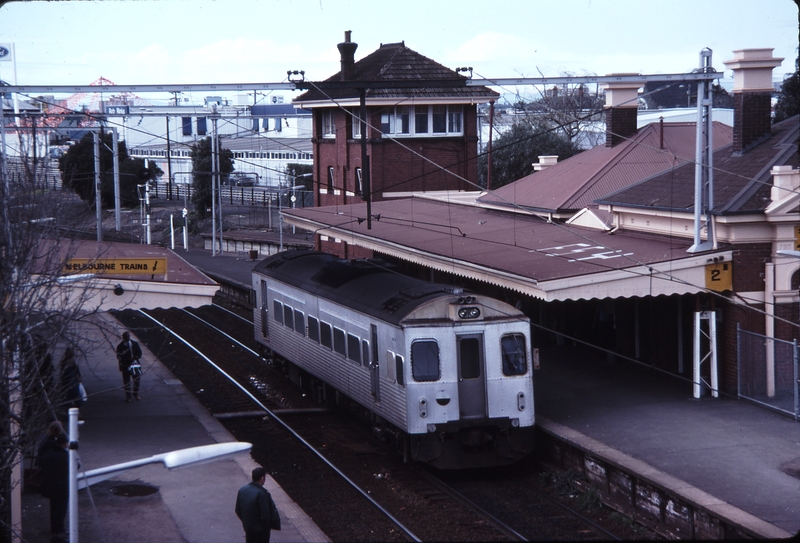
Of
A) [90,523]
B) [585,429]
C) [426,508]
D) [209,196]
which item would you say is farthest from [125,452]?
[209,196]

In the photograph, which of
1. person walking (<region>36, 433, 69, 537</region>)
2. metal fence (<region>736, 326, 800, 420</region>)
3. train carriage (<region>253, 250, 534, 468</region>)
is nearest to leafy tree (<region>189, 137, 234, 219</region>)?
train carriage (<region>253, 250, 534, 468</region>)

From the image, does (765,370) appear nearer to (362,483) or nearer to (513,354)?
(513,354)

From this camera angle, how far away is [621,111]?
86.7 feet

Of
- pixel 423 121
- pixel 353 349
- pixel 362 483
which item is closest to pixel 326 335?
pixel 353 349

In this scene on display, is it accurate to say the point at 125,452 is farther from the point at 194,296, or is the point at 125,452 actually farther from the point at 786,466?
the point at 786,466

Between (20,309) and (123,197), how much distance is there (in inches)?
2106

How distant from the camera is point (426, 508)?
12.7 m

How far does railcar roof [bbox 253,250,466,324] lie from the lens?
14195 millimetres

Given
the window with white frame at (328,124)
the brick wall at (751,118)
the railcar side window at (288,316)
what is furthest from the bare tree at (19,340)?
the window with white frame at (328,124)

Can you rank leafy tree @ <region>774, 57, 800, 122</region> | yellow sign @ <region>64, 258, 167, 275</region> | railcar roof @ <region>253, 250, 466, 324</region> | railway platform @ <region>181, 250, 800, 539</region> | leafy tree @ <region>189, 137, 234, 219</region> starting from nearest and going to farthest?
railway platform @ <region>181, 250, 800, 539</region>
railcar roof @ <region>253, 250, 466, 324</region>
yellow sign @ <region>64, 258, 167, 275</region>
leafy tree @ <region>774, 57, 800, 122</region>
leafy tree @ <region>189, 137, 234, 219</region>

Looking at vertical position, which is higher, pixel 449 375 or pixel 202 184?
pixel 202 184

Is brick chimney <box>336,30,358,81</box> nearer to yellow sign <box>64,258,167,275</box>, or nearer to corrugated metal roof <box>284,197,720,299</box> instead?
corrugated metal roof <box>284,197,720,299</box>

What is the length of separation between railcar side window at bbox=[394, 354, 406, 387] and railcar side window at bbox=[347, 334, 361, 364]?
180 cm

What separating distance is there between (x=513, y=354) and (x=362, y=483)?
119 inches
